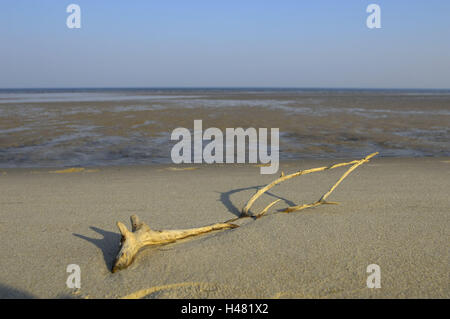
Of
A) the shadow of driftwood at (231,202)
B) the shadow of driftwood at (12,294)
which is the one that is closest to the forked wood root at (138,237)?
the shadow of driftwood at (12,294)

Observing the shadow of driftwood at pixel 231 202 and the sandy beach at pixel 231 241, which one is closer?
the sandy beach at pixel 231 241

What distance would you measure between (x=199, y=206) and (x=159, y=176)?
154cm

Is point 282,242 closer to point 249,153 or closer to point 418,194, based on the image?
point 418,194

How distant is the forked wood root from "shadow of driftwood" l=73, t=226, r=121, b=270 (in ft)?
0.36

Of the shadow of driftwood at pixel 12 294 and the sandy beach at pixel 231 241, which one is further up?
the sandy beach at pixel 231 241

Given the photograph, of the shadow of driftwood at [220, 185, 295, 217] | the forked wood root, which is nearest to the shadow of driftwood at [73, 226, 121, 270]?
the forked wood root

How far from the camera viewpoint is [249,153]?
6.67 metres

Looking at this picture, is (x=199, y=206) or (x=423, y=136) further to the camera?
(x=423, y=136)

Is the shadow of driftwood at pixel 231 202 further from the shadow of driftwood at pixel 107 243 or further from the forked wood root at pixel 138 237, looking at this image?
the shadow of driftwood at pixel 107 243

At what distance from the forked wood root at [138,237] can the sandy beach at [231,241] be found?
0.15 ft

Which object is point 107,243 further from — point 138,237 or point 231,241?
point 231,241

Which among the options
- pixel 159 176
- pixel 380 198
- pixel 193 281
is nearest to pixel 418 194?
pixel 380 198

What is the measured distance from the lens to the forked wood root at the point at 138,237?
1.94m
